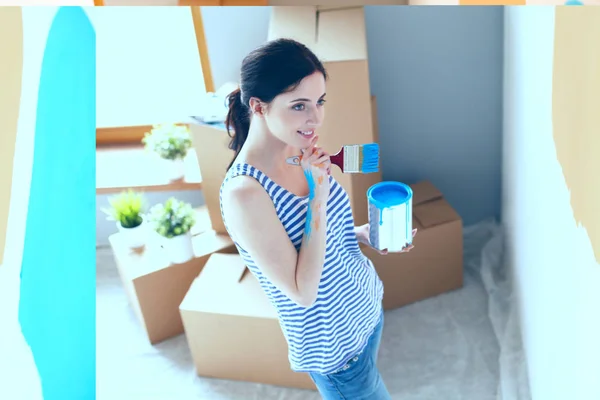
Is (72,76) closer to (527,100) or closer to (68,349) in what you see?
(68,349)

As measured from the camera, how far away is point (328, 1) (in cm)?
92

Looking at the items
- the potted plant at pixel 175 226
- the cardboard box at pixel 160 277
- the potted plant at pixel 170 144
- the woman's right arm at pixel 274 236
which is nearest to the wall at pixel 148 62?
the potted plant at pixel 170 144

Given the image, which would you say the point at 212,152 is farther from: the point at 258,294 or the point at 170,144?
the point at 258,294

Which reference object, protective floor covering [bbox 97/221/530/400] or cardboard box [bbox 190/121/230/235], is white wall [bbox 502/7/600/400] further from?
cardboard box [bbox 190/121/230/235]

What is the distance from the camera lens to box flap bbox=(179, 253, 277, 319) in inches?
54.7

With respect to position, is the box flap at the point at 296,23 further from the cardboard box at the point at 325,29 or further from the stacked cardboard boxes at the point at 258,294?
the stacked cardboard boxes at the point at 258,294

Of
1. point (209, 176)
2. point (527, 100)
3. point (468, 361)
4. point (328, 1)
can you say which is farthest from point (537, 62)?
point (468, 361)

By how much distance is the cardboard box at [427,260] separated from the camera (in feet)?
4.68

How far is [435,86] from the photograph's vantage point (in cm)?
117

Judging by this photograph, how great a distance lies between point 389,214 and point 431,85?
415 millimetres

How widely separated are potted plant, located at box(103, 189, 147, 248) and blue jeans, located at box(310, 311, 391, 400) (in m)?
0.50

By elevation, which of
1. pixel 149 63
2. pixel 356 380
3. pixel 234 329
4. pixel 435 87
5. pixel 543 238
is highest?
pixel 149 63

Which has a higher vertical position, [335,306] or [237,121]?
[237,121]

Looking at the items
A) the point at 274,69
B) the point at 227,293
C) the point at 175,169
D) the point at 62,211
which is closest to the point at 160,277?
the point at 227,293
